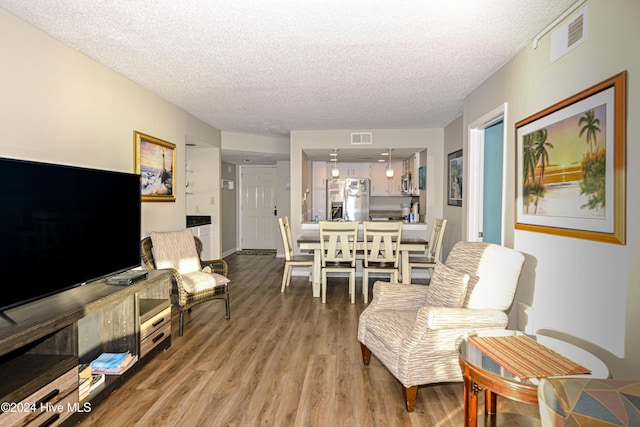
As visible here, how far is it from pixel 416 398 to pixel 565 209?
1.51 metres

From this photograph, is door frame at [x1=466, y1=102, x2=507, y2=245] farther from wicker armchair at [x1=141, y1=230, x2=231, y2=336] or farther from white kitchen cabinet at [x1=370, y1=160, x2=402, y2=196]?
white kitchen cabinet at [x1=370, y1=160, x2=402, y2=196]

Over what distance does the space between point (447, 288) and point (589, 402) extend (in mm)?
1237

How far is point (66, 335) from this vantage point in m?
1.98

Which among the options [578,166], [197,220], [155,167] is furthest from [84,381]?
[197,220]

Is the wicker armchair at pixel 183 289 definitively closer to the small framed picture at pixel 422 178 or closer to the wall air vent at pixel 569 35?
the wall air vent at pixel 569 35

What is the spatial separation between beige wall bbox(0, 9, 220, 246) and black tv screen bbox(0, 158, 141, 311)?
0.48 m

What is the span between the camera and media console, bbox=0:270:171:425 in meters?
1.66

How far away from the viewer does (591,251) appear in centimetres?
201

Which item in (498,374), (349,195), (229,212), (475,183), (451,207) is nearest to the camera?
(498,374)

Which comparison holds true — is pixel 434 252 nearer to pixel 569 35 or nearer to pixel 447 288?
pixel 447 288

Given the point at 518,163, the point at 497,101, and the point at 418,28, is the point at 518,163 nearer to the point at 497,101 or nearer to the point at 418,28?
the point at 497,101

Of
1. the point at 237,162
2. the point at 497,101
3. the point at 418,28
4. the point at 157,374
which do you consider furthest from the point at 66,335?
the point at 237,162

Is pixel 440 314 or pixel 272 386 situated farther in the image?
pixel 272 386

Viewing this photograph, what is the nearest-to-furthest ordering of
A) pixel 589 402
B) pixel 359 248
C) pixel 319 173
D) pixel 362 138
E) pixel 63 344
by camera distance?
1. pixel 589 402
2. pixel 63 344
3. pixel 359 248
4. pixel 362 138
5. pixel 319 173
